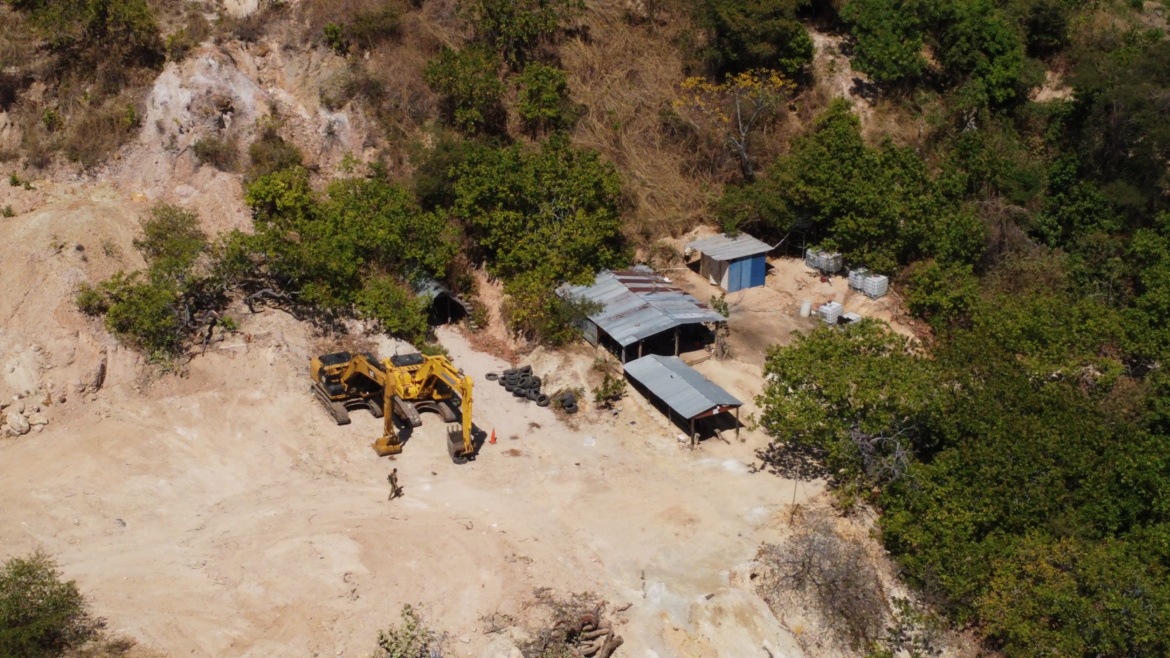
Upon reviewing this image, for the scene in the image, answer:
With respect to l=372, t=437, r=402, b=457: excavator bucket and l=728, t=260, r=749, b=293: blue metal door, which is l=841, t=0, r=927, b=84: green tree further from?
l=372, t=437, r=402, b=457: excavator bucket

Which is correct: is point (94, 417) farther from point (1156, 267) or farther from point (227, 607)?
point (1156, 267)

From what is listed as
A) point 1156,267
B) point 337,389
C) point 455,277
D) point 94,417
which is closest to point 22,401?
point 94,417

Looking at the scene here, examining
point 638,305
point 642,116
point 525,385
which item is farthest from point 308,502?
point 642,116

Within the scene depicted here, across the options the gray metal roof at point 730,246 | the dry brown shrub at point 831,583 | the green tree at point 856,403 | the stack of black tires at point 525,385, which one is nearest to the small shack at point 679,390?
the green tree at point 856,403

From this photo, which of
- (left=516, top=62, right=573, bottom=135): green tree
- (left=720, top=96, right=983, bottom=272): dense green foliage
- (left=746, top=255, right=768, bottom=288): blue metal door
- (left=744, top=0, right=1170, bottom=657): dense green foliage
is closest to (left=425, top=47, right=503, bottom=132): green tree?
(left=516, top=62, right=573, bottom=135): green tree

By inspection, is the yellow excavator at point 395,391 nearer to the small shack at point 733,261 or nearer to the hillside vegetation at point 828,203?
the hillside vegetation at point 828,203

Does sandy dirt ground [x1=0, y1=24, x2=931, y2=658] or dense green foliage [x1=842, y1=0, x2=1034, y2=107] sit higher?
dense green foliage [x1=842, y1=0, x2=1034, y2=107]
